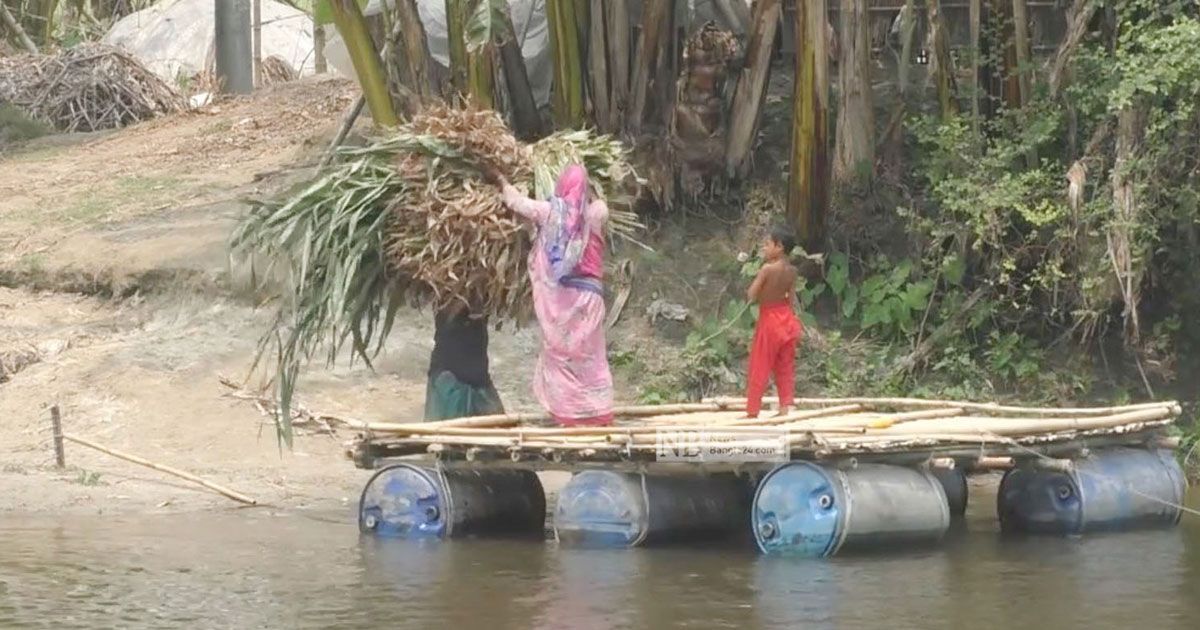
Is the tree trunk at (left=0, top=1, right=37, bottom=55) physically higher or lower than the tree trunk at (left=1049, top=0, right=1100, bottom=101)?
higher

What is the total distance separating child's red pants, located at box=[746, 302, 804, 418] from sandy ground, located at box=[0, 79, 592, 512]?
2531 millimetres

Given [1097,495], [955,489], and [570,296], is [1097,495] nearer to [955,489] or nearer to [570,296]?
[955,489]

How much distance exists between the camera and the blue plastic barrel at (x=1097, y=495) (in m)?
9.73

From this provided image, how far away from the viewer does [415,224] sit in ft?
32.9

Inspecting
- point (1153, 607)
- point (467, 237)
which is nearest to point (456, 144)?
point (467, 237)

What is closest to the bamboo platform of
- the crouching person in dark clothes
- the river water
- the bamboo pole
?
the river water

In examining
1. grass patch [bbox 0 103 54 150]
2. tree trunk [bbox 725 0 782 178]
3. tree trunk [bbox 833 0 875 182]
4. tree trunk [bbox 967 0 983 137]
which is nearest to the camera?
tree trunk [bbox 967 0 983 137]

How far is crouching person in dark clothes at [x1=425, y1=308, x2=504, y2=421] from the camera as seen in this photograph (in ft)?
34.9

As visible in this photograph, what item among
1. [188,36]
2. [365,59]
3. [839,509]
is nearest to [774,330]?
[839,509]

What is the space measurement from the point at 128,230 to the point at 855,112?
5.65 m

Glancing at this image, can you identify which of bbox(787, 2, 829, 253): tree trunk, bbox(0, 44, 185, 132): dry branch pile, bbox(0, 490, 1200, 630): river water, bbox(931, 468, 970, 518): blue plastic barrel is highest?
bbox(0, 44, 185, 132): dry branch pile

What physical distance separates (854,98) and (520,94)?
2.46 metres

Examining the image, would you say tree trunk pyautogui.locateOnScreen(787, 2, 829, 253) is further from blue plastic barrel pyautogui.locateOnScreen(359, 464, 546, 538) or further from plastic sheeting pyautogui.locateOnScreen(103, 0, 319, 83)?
plastic sheeting pyautogui.locateOnScreen(103, 0, 319, 83)

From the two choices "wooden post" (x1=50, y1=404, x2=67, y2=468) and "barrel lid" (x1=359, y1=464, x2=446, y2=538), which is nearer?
"barrel lid" (x1=359, y1=464, x2=446, y2=538)
